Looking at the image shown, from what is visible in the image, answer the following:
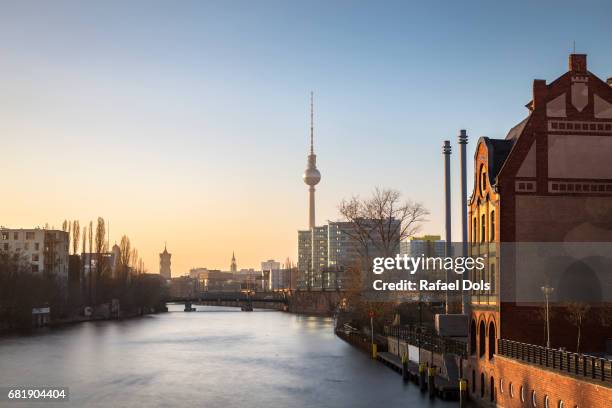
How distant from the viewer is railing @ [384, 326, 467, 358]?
186 feet

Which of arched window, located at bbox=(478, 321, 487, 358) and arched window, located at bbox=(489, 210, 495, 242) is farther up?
arched window, located at bbox=(489, 210, 495, 242)

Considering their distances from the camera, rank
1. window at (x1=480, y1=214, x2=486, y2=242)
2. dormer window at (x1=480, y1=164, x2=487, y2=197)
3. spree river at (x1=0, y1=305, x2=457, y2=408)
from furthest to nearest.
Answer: spree river at (x1=0, y1=305, x2=457, y2=408)
window at (x1=480, y1=214, x2=486, y2=242)
dormer window at (x1=480, y1=164, x2=487, y2=197)

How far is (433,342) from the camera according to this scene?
63.3 metres

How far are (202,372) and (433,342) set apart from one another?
2311 centimetres

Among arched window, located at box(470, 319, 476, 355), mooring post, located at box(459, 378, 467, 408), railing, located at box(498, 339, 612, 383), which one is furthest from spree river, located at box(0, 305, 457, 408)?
railing, located at box(498, 339, 612, 383)

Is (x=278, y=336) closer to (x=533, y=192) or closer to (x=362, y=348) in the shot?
(x=362, y=348)

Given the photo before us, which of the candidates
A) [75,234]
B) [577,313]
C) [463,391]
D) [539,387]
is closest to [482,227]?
[577,313]

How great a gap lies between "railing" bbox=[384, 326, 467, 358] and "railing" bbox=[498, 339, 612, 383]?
37.9ft

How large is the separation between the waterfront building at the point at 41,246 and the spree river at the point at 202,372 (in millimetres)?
53795

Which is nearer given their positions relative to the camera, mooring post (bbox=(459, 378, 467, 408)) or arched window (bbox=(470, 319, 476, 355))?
mooring post (bbox=(459, 378, 467, 408))

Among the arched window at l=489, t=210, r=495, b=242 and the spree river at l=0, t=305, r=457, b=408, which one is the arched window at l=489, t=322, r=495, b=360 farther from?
the spree river at l=0, t=305, r=457, b=408

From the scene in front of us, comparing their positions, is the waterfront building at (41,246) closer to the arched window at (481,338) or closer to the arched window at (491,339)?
the arched window at (481,338)

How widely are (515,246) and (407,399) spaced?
15485 millimetres

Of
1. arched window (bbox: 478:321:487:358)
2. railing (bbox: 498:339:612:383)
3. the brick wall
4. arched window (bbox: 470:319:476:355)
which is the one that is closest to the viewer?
the brick wall
